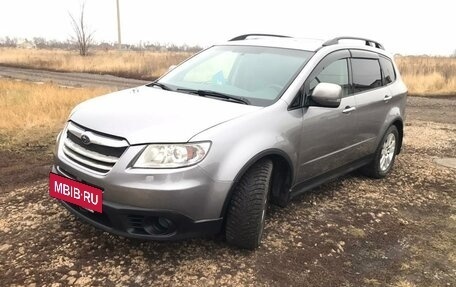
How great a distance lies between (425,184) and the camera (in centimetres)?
534

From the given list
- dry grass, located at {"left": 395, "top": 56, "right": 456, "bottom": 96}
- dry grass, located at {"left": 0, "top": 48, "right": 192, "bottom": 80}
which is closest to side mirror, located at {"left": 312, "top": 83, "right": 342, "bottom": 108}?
dry grass, located at {"left": 395, "top": 56, "right": 456, "bottom": 96}

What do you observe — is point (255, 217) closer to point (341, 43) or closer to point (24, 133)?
point (341, 43)

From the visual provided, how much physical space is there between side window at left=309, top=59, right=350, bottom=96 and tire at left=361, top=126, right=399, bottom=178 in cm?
118

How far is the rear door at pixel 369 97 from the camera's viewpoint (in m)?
4.52

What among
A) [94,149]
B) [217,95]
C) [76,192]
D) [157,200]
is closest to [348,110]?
[217,95]

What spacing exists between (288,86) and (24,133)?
5168 millimetres

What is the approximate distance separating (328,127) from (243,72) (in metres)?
0.91

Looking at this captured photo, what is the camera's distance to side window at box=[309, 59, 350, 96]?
3865 mm

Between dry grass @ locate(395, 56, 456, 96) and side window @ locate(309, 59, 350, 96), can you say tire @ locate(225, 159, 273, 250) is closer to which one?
side window @ locate(309, 59, 350, 96)

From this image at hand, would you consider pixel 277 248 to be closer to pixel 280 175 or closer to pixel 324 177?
pixel 280 175

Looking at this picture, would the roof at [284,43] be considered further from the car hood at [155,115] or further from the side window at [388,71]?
the side window at [388,71]

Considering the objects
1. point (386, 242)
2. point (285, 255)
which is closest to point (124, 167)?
point (285, 255)

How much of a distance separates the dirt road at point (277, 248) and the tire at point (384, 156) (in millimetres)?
328

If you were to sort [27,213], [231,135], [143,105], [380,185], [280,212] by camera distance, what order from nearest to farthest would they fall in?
[231,135]
[143,105]
[27,213]
[280,212]
[380,185]
